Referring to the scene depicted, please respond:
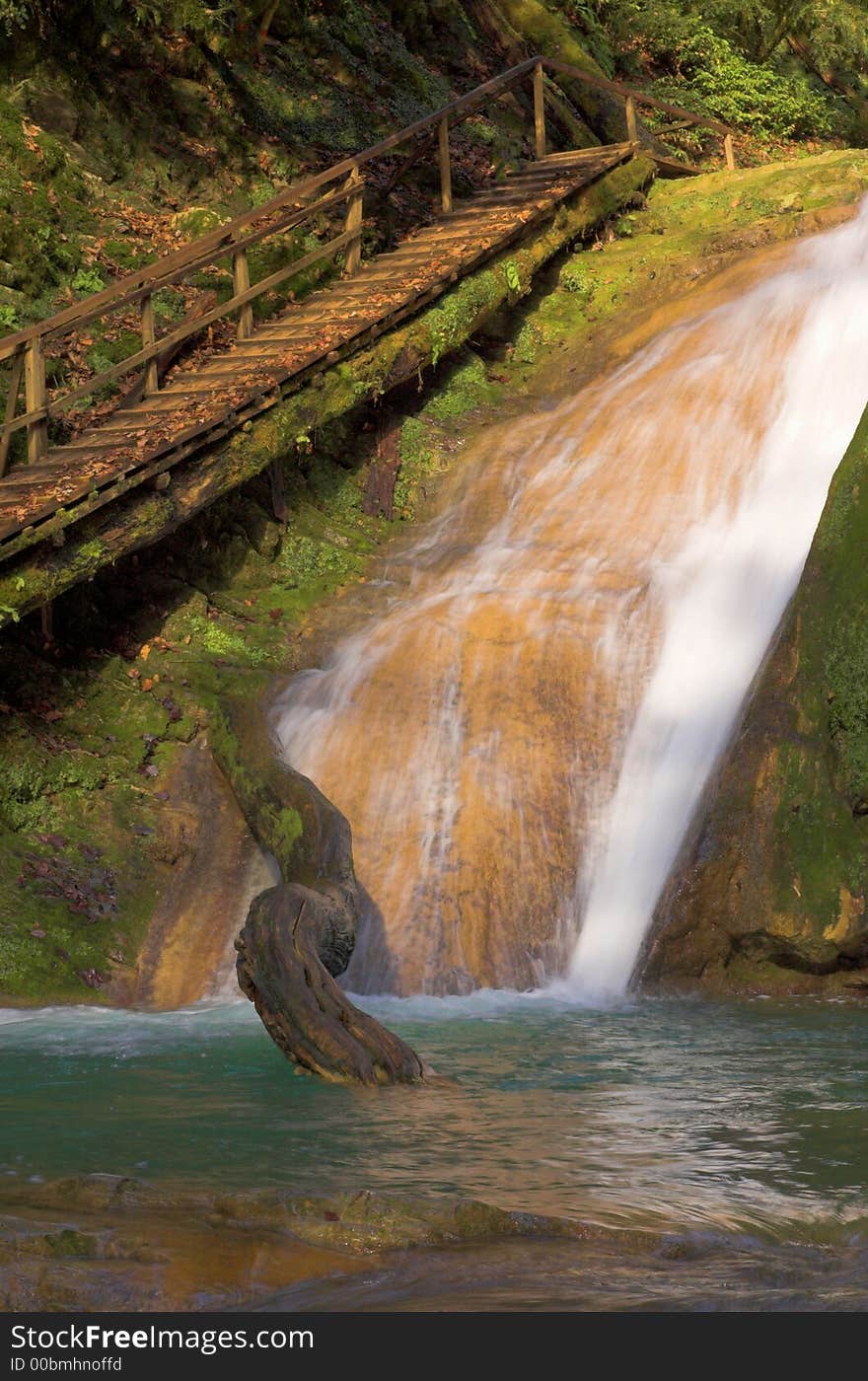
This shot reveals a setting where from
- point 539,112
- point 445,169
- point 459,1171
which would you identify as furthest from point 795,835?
point 539,112

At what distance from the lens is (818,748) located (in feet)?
32.2

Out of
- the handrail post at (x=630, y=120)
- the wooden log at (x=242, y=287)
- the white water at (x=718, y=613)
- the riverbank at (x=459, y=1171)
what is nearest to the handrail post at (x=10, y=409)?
the wooden log at (x=242, y=287)

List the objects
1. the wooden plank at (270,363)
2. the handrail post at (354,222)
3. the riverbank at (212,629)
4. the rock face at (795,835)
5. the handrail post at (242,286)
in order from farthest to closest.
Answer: the handrail post at (354,222) → the handrail post at (242,286) → the wooden plank at (270,363) → the riverbank at (212,629) → the rock face at (795,835)

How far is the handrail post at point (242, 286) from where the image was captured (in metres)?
14.3

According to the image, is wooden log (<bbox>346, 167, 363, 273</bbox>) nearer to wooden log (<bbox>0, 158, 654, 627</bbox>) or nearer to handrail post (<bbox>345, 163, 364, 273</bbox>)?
handrail post (<bbox>345, 163, 364, 273</bbox>)

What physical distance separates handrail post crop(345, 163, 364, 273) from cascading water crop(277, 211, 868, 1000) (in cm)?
320

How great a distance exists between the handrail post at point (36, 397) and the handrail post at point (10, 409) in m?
0.12

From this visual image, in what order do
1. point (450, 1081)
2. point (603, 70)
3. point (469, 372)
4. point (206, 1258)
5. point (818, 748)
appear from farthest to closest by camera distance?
point (603, 70) → point (469, 372) → point (818, 748) → point (450, 1081) → point (206, 1258)

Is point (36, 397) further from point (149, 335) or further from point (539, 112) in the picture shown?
point (539, 112)

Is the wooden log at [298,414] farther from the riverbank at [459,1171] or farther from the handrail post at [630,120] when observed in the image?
the riverbank at [459,1171]

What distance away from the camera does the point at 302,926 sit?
28.8ft
